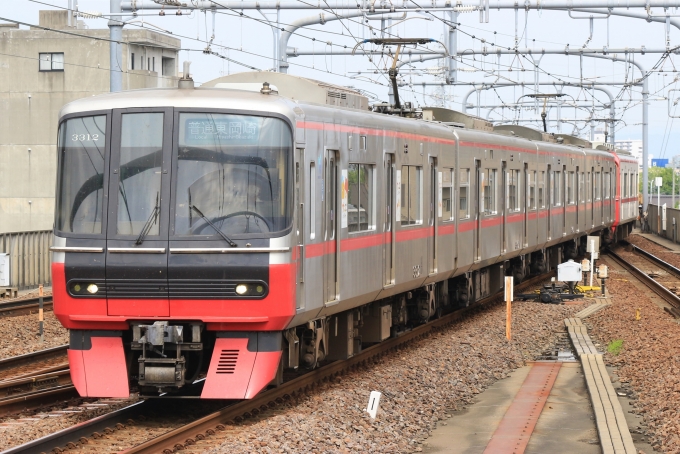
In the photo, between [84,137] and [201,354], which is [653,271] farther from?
[84,137]

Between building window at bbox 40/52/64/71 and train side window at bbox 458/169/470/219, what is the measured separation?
30.5m

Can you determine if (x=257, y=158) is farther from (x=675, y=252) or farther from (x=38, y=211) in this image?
(x=38, y=211)

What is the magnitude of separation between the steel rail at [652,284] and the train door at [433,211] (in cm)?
709

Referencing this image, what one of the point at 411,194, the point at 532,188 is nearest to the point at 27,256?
the point at 532,188

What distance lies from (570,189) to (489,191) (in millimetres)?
8727

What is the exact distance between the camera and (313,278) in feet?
34.8

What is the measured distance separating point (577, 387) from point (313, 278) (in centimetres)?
352

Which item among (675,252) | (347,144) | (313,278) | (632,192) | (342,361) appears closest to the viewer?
(313,278)

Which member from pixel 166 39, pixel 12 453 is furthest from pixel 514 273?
pixel 166 39

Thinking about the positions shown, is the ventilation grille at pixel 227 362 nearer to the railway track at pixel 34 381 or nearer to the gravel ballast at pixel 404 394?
the gravel ballast at pixel 404 394

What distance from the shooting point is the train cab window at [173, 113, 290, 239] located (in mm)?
9586

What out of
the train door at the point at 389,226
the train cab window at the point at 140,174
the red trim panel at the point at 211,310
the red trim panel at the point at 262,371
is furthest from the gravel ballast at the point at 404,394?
the train cab window at the point at 140,174

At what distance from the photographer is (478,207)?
18.5 meters

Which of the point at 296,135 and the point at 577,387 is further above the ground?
the point at 296,135
